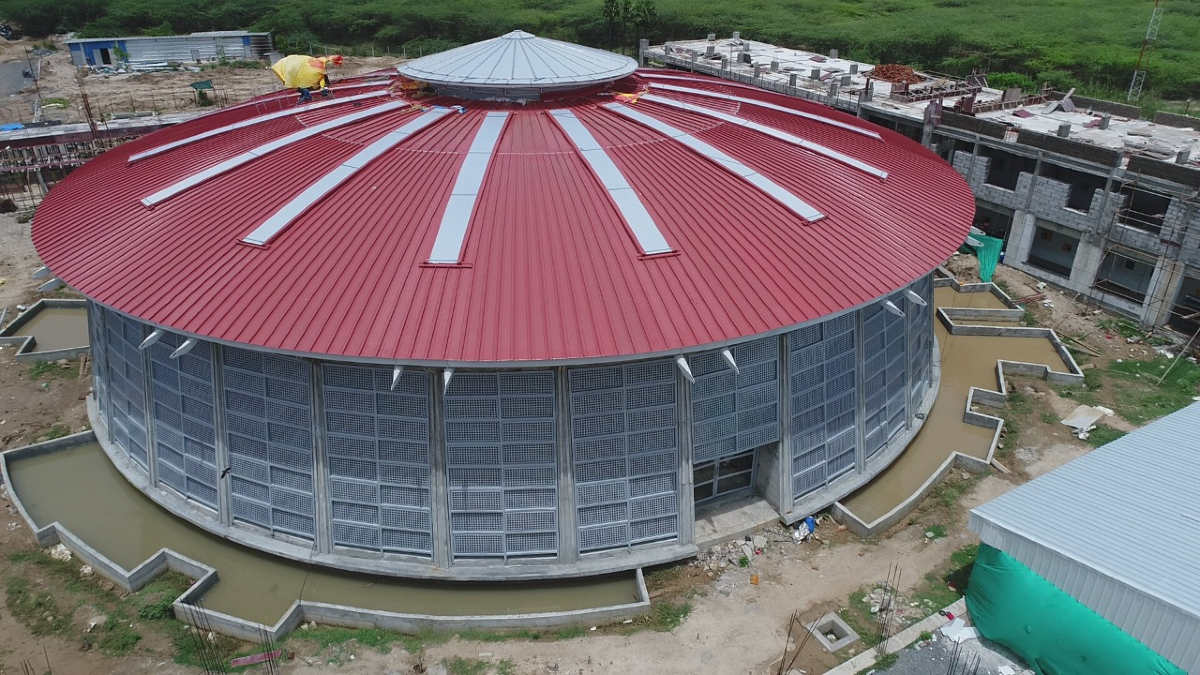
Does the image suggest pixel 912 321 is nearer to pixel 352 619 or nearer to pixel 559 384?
pixel 559 384

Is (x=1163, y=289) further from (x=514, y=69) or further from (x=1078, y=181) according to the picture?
(x=514, y=69)

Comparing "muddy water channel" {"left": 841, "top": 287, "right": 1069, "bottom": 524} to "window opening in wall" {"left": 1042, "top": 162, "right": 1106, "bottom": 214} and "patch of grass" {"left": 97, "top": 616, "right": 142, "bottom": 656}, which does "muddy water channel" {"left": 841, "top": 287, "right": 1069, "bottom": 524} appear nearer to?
"window opening in wall" {"left": 1042, "top": 162, "right": 1106, "bottom": 214}

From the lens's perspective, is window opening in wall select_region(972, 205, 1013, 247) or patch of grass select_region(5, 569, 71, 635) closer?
patch of grass select_region(5, 569, 71, 635)

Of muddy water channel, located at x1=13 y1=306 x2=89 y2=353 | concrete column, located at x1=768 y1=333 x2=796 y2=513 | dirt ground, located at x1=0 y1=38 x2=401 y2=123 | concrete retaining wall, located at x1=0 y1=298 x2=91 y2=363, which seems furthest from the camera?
dirt ground, located at x1=0 y1=38 x2=401 y2=123

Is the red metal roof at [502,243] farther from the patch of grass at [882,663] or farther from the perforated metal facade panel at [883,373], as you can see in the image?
the patch of grass at [882,663]

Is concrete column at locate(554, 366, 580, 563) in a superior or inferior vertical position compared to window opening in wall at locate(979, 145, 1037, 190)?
inferior

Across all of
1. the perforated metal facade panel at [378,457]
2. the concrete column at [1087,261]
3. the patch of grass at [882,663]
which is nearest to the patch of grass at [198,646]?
the perforated metal facade panel at [378,457]

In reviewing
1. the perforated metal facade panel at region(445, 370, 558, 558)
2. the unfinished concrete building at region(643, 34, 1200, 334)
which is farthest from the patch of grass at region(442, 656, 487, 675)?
the unfinished concrete building at region(643, 34, 1200, 334)

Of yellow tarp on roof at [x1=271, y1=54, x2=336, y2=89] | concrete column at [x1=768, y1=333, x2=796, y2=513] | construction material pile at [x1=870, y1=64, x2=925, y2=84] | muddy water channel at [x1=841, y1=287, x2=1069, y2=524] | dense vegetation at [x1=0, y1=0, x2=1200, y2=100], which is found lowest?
muddy water channel at [x1=841, y1=287, x2=1069, y2=524]

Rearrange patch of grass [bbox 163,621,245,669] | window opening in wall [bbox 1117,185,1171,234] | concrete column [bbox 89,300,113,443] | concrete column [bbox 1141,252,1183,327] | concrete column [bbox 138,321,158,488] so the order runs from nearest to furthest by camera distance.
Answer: patch of grass [bbox 163,621,245,669], concrete column [bbox 138,321,158,488], concrete column [bbox 89,300,113,443], concrete column [bbox 1141,252,1183,327], window opening in wall [bbox 1117,185,1171,234]
